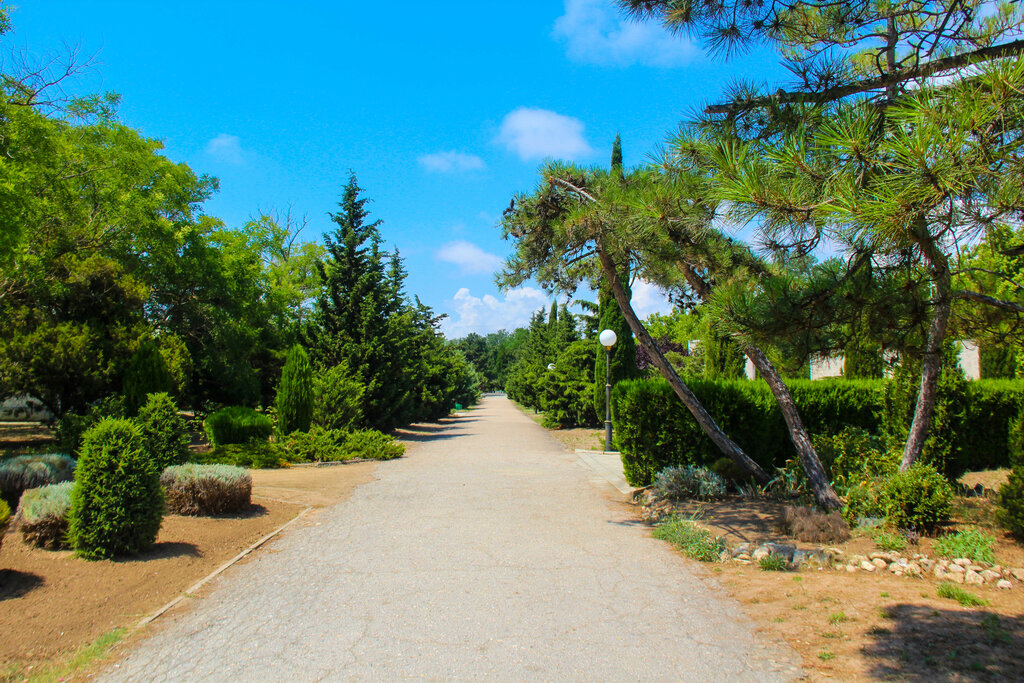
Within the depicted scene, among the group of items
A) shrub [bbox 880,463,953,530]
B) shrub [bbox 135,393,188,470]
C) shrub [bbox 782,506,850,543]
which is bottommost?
shrub [bbox 782,506,850,543]

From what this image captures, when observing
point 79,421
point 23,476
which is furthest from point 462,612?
point 79,421

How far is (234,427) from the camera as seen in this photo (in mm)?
13969

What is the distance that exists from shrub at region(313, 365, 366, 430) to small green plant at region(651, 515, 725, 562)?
38.0 feet

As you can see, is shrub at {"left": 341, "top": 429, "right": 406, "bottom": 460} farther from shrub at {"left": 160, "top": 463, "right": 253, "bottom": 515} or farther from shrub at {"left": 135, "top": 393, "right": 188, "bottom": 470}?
shrub at {"left": 160, "top": 463, "right": 253, "bottom": 515}

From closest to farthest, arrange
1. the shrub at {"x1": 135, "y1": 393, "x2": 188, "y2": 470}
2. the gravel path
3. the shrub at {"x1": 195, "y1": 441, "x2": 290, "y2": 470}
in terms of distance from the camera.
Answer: the gravel path < the shrub at {"x1": 135, "y1": 393, "x2": 188, "y2": 470} < the shrub at {"x1": 195, "y1": 441, "x2": 290, "y2": 470}

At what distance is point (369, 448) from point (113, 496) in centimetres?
897

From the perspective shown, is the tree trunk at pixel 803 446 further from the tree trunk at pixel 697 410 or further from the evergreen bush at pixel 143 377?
the evergreen bush at pixel 143 377

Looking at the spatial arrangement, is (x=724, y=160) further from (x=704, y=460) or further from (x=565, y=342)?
(x=565, y=342)

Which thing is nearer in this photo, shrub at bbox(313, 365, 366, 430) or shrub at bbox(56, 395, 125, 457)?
shrub at bbox(56, 395, 125, 457)

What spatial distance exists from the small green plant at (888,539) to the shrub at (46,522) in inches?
288

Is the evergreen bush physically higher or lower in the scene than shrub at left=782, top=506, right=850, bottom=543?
higher

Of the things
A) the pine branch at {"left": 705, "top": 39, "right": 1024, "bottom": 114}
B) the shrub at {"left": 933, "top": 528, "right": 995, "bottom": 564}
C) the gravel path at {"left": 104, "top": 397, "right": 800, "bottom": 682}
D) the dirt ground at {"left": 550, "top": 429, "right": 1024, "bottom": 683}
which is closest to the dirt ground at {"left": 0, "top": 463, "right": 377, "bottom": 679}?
the gravel path at {"left": 104, "top": 397, "right": 800, "bottom": 682}

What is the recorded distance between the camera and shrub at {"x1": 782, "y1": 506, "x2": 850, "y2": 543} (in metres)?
5.77

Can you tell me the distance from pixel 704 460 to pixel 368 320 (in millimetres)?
12532
